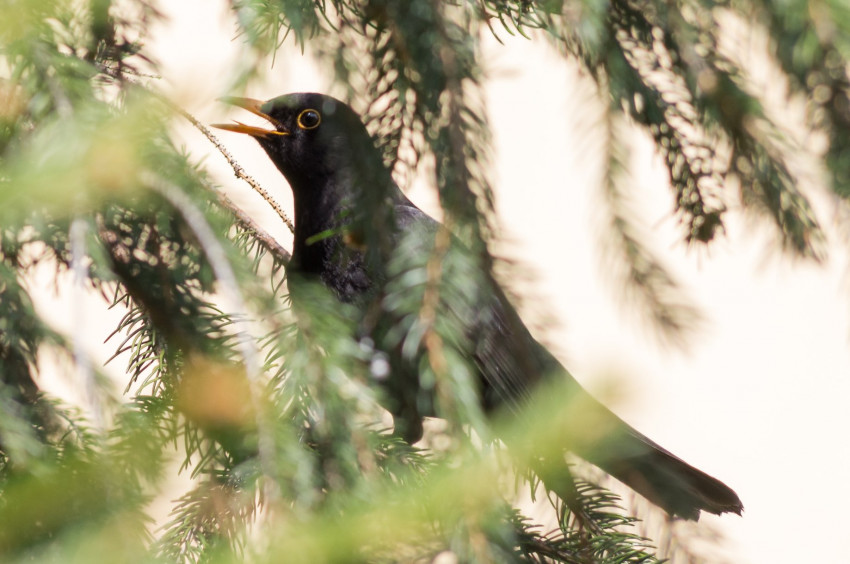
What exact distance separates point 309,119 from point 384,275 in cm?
86

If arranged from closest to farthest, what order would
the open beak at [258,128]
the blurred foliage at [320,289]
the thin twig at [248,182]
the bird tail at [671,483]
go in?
the blurred foliage at [320,289], the thin twig at [248,182], the bird tail at [671,483], the open beak at [258,128]

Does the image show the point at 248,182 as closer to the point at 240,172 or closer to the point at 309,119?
the point at 240,172

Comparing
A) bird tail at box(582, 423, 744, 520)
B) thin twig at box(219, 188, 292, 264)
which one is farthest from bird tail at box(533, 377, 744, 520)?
thin twig at box(219, 188, 292, 264)

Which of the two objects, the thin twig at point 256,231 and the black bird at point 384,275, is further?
the thin twig at point 256,231

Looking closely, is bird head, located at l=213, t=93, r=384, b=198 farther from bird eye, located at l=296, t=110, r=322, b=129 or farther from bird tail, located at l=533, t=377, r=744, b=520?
bird tail, located at l=533, t=377, r=744, b=520

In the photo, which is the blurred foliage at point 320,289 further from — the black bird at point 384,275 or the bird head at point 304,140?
the bird head at point 304,140

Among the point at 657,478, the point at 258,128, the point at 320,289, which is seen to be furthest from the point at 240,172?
the point at 657,478

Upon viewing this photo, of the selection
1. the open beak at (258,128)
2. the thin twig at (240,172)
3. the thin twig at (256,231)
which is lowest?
Result: the thin twig at (256,231)

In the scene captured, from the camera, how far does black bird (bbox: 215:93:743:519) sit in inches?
23.0

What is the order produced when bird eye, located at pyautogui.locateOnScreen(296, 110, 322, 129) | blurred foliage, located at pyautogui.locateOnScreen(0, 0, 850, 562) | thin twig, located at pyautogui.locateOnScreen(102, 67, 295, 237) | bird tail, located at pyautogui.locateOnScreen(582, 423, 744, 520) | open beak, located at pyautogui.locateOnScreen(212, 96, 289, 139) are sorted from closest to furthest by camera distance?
blurred foliage, located at pyautogui.locateOnScreen(0, 0, 850, 562) < thin twig, located at pyautogui.locateOnScreen(102, 67, 295, 237) < bird tail, located at pyautogui.locateOnScreen(582, 423, 744, 520) < open beak, located at pyautogui.locateOnScreen(212, 96, 289, 139) < bird eye, located at pyautogui.locateOnScreen(296, 110, 322, 129)

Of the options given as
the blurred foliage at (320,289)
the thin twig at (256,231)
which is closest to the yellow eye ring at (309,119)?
the thin twig at (256,231)

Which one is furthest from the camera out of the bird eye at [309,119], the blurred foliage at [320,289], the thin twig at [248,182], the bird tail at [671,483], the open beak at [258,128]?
the bird eye at [309,119]

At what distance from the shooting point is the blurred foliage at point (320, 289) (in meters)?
0.54

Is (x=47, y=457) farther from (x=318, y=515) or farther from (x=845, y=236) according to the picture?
(x=845, y=236)
